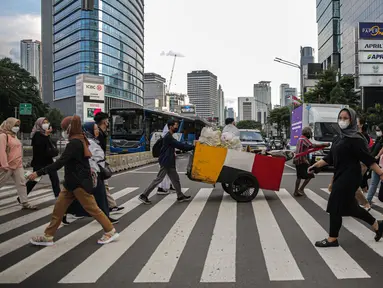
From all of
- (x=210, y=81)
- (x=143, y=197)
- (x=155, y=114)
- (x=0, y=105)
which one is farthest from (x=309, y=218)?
(x=210, y=81)

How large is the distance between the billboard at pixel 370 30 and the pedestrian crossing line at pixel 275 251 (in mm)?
38656

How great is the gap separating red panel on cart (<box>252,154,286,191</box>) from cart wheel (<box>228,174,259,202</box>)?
178 millimetres

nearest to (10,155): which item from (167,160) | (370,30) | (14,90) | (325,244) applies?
(167,160)

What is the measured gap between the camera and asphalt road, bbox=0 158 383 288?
3.93 m

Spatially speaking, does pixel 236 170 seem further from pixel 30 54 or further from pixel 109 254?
pixel 30 54

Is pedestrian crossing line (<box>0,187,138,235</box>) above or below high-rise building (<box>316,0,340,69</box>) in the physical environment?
below

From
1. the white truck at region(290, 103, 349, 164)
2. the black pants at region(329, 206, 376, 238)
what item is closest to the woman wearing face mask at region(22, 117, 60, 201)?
the black pants at region(329, 206, 376, 238)

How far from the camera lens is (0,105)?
44000 millimetres

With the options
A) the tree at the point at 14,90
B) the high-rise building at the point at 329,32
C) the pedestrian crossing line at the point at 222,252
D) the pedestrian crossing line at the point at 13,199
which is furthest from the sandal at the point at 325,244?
the high-rise building at the point at 329,32

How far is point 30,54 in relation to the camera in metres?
152

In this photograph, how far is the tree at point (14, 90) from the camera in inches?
1708

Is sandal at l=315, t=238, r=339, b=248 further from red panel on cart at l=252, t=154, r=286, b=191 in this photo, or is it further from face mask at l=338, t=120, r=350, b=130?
red panel on cart at l=252, t=154, r=286, b=191

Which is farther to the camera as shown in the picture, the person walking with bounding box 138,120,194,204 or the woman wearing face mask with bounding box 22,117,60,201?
the person walking with bounding box 138,120,194,204

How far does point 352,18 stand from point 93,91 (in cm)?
5154
